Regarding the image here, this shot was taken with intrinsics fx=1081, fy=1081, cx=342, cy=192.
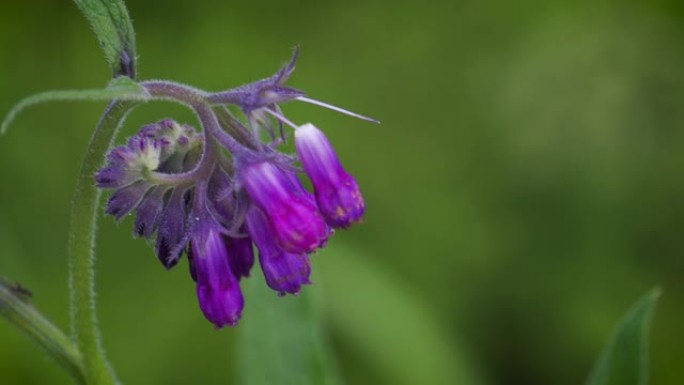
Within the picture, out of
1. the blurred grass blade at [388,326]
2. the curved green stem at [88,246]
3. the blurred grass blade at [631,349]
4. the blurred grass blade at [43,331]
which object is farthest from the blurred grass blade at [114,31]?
the blurred grass blade at [388,326]

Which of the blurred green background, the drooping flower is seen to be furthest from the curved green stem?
the blurred green background

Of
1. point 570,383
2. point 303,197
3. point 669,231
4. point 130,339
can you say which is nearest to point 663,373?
point 570,383

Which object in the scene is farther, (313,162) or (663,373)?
(663,373)

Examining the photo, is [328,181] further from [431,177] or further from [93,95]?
[431,177]

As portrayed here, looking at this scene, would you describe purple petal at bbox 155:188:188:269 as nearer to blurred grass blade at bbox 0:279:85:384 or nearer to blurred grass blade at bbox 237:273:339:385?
blurred grass blade at bbox 0:279:85:384

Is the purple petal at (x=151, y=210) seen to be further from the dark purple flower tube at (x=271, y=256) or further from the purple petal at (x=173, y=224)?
the dark purple flower tube at (x=271, y=256)

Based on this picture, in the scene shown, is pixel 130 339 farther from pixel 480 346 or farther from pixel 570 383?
pixel 570 383
